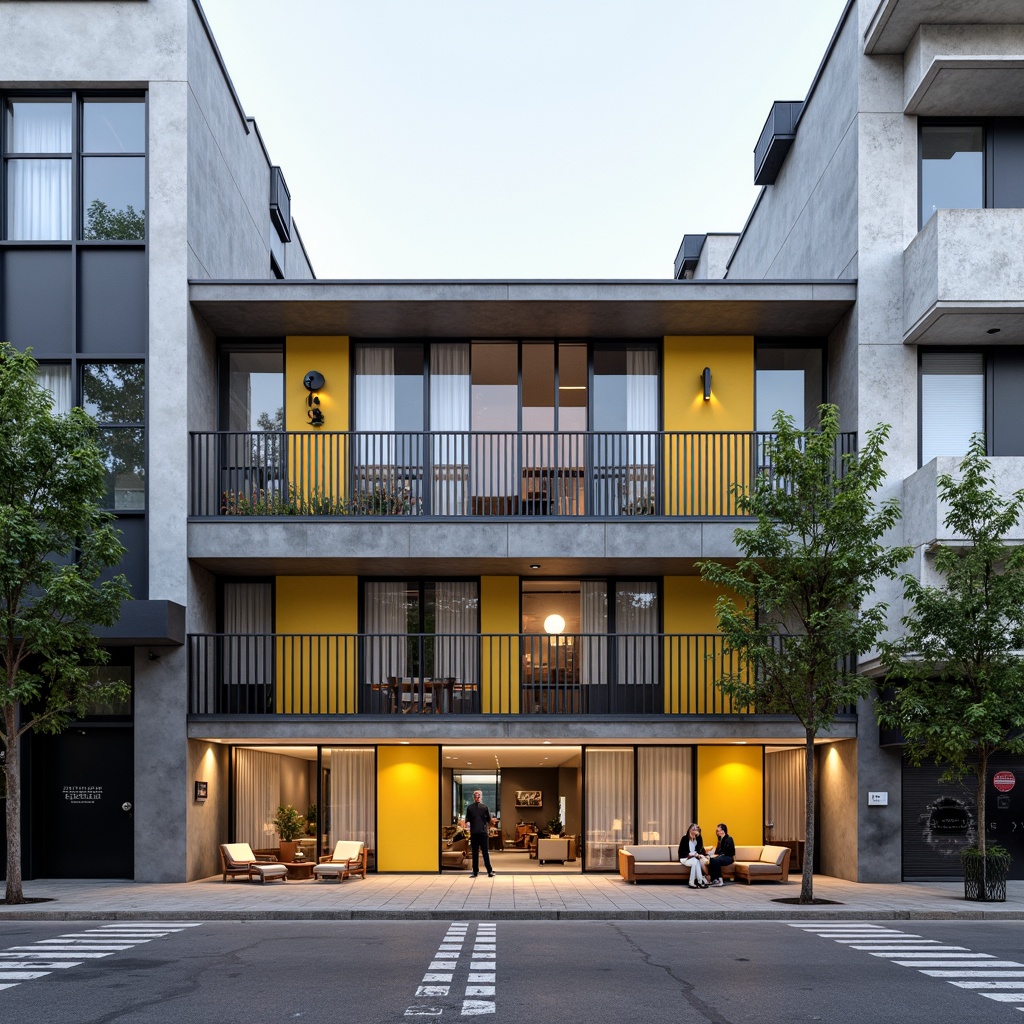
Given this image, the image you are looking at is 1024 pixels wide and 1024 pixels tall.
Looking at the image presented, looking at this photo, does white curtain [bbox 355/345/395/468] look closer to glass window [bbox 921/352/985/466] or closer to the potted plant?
the potted plant

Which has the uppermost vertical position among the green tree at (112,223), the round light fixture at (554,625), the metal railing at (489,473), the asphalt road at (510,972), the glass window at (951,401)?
the green tree at (112,223)

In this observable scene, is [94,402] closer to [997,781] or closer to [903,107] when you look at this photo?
[903,107]

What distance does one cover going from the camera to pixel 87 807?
20.3 m

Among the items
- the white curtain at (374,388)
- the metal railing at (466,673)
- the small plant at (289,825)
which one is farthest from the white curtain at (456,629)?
the small plant at (289,825)

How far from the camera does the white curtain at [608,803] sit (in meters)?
21.9

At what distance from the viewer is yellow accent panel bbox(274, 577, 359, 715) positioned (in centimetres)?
2167

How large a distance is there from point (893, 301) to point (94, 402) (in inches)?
566

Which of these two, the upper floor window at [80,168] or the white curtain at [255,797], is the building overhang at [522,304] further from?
the white curtain at [255,797]

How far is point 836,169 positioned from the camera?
22016mm

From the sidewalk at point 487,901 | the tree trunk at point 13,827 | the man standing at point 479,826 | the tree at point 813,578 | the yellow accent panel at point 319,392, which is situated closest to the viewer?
the sidewalk at point 487,901

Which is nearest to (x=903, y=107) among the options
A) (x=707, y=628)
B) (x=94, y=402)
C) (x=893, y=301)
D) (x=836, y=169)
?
(x=836, y=169)

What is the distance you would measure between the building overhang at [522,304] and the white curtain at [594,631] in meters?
5.10

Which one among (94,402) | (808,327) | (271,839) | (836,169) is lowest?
(271,839)

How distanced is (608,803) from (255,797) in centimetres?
689
